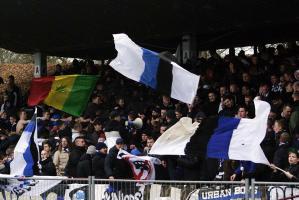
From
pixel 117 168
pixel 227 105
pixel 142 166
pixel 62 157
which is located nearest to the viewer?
pixel 142 166

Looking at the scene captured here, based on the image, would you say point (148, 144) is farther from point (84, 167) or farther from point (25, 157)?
point (25, 157)

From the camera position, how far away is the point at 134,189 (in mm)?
13016

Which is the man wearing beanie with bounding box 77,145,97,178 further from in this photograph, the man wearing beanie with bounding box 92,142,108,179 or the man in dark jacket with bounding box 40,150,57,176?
the man in dark jacket with bounding box 40,150,57,176

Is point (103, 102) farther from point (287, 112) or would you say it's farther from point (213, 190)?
point (213, 190)

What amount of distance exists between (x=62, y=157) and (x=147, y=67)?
4218 millimetres

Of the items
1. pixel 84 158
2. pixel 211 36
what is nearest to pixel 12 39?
pixel 211 36

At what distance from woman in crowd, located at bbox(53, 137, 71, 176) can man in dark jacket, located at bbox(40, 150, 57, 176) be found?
26.1 inches

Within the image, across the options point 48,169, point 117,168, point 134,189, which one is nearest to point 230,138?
point 134,189

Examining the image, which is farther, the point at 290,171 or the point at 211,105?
the point at 211,105

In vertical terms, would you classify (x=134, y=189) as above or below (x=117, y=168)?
below

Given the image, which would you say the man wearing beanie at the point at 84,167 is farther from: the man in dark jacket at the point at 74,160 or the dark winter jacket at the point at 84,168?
the man in dark jacket at the point at 74,160

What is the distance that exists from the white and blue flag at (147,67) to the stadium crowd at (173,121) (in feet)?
4.16

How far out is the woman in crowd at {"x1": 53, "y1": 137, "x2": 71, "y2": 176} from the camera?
17.2 meters

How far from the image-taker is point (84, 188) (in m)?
13.4
